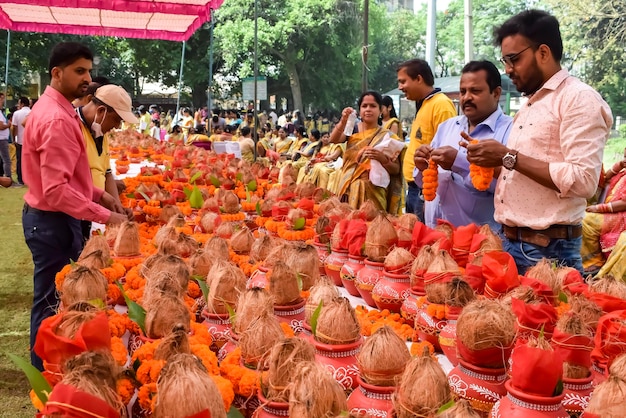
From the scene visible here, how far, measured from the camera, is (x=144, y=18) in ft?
31.3

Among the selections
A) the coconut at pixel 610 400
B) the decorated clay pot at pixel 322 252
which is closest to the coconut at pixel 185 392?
the coconut at pixel 610 400

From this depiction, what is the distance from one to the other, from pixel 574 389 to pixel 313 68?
86.6 ft

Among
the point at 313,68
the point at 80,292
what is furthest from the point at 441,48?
the point at 80,292

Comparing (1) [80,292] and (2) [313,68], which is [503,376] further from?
(2) [313,68]

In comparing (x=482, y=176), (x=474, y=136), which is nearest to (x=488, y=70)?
(x=474, y=136)

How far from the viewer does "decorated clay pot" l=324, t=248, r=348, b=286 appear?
2244 millimetres

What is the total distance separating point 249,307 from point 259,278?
0.48m

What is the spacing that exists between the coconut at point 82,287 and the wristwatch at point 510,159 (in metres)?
1.40

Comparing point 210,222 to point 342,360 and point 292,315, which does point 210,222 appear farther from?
point 342,360

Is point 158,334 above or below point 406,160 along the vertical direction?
below

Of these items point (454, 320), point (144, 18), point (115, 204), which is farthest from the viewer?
point (144, 18)

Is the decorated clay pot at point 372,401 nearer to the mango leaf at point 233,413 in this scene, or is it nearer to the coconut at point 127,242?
the mango leaf at point 233,413

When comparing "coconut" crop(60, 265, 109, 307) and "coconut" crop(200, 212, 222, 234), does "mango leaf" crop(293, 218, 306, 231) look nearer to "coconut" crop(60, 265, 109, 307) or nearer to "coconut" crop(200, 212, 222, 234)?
"coconut" crop(200, 212, 222, 234)

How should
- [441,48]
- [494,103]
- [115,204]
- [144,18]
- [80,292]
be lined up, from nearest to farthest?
[80,292] → [494,103] → [115,204] → [144,18] → [441,48]
